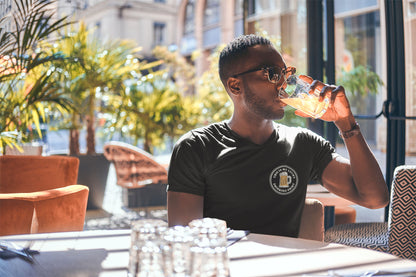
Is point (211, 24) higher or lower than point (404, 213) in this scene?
higher

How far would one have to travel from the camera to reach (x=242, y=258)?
1.19 meters

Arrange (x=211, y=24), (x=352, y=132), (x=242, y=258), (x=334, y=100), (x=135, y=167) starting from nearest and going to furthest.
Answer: (x=242, y=258) → (x=334, y=100) → (x=352, y=132) → (x=135, y=167) → (x=211, y=24)

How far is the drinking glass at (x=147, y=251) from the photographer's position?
2.75ft

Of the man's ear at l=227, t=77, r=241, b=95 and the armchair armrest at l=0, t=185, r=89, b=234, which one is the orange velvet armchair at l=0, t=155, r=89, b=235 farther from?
the man's ear at l=227, t=77, r=241, b=95

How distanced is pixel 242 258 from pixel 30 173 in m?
2.99

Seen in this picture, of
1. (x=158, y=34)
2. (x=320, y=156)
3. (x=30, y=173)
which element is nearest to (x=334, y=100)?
(x=320, y=156)

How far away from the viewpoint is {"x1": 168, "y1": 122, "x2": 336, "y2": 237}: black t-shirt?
5.64 ft

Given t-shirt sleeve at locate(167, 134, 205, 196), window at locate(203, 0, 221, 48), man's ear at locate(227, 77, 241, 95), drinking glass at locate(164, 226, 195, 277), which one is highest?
window at locate(203, 0, 221, 48)

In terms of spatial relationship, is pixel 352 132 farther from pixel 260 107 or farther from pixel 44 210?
pixel 44 210

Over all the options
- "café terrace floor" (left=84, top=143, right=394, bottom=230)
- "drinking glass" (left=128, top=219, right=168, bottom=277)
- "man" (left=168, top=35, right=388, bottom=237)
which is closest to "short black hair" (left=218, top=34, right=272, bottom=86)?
"man" (left=168, top=35, right=388, bottom=237)

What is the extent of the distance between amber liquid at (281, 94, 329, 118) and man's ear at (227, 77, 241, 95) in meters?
0.34

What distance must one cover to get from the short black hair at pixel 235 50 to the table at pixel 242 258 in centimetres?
Answer: 80

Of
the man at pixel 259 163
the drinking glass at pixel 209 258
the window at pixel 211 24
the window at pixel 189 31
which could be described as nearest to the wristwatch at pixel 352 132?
the man at pixel 259 163

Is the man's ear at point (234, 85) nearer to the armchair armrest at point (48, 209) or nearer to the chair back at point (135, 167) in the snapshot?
the armchair armrest at point (48, 209)
